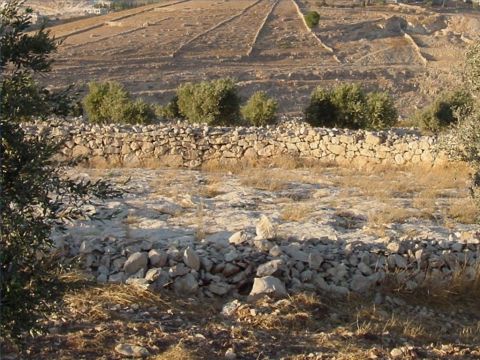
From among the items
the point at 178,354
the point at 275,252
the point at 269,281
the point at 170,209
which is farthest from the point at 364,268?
the point at 170,209

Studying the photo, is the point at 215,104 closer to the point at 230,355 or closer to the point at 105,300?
the point at 105,300

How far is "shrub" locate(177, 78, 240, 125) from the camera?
58.6 feet

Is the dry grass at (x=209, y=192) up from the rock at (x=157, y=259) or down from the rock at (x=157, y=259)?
down

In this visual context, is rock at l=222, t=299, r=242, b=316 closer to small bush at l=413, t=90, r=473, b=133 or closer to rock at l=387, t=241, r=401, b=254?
rock at l=387, t=241, r=401, b=254

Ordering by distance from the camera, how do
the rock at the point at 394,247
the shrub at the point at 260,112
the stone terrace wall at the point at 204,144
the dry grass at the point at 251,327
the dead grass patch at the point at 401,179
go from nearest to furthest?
1. the dry grass at the point at 251,327
2. the rock at the point at 394,247
3. the dead grass patch at the point at 401,179
4. the stone terrace wall at the point at 204,144
5. the shrub at the point at 260,112

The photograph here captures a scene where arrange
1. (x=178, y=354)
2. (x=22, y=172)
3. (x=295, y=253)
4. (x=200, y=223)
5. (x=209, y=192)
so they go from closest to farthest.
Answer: (x=22, y=172)
(x=178, y=354)
(x=295, y=253)
(x=200, y=223)
(x=209, y=192)

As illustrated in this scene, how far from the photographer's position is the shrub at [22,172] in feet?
11.3

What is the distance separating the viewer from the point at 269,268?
6605 mm

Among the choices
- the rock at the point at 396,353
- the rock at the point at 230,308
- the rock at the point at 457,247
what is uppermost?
the rock at the point at 230,308

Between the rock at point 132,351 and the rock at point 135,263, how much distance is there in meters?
1.58

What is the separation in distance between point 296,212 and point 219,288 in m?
2.58

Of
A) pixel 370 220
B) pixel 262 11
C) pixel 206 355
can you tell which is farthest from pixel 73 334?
pixel 262 11

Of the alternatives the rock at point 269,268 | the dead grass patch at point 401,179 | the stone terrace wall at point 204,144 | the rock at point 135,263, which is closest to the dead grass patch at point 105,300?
the rock at point 135,263

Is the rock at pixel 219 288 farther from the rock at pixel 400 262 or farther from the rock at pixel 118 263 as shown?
the rock at pixel 400 262
